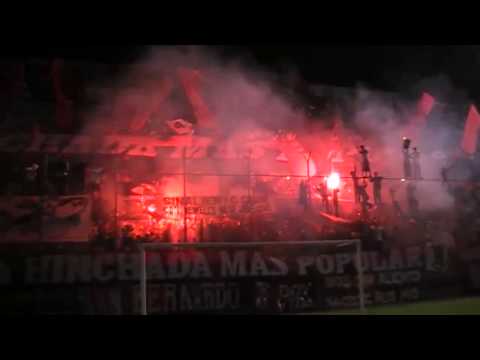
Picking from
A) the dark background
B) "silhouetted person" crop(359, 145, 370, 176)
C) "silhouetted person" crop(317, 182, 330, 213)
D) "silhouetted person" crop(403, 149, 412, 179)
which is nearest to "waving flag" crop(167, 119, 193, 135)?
the dark background

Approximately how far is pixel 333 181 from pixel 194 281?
231 centimetres

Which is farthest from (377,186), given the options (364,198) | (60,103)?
(60,103)

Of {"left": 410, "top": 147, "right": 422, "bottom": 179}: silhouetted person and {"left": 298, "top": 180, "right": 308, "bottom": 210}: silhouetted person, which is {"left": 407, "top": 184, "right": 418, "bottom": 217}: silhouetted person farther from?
{"left": 298, "top": 180, "right": 308, "bottom": 210}: silhouetted person

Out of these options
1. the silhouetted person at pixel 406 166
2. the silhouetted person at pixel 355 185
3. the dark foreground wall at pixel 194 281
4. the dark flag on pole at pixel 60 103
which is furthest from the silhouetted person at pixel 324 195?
the dark flag on pole at pixel 60 103

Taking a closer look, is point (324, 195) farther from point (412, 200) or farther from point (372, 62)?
point (372, 62)

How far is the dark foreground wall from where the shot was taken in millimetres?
4984

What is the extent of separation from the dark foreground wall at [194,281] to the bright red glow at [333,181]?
35.9 inches

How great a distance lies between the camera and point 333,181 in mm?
6238

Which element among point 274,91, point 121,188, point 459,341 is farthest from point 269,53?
point 459,341

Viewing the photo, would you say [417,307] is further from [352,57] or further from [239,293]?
[352,57]

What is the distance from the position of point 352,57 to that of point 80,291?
4.60m

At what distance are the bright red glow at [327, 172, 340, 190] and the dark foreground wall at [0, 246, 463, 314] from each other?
0.91 meters

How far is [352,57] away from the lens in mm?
6516

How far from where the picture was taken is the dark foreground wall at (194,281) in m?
4.98
